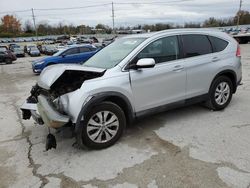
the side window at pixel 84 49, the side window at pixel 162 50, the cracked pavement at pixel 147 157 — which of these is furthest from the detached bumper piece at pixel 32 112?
the side window at pixel 84 49

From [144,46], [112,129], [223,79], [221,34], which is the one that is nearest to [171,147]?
[112,129]

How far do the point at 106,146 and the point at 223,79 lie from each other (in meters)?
2.91

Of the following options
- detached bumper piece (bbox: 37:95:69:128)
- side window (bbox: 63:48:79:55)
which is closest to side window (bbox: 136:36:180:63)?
detached bumper piece (bbox: 37:95:69:128)

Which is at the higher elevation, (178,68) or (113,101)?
(178,68)

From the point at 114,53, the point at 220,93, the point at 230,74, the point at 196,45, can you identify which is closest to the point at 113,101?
the point at 114,53

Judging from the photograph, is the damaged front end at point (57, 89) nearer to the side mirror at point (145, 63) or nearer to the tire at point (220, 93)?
the side mirror at point (145, 63)

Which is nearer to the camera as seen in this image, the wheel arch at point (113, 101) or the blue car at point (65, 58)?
the wheel arch at point (113, 101)

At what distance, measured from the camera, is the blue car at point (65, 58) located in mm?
13181

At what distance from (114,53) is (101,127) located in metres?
1.45

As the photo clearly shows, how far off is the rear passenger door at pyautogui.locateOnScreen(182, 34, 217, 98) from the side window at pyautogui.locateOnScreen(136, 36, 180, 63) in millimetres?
229

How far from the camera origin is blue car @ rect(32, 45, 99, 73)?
43.2ft

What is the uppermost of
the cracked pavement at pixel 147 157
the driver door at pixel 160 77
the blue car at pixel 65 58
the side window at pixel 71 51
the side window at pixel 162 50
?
the side window at pixel 162 50

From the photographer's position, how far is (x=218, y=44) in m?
4.98

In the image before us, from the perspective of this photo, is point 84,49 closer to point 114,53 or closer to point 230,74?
point 114,53
